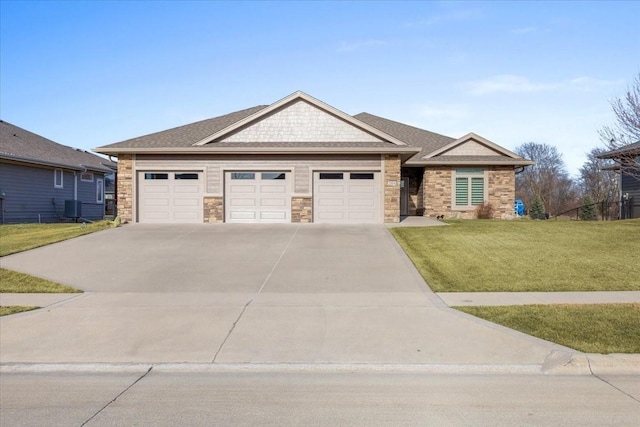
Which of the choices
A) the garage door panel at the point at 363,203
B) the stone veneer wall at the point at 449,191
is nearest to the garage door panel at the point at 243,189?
the garage door panel at the point at 363,203

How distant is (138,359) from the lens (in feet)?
21.4

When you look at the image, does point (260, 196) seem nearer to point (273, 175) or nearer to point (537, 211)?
point (273, 175)

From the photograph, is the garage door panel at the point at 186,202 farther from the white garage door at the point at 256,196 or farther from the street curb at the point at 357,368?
the street curb at the point at 357,368

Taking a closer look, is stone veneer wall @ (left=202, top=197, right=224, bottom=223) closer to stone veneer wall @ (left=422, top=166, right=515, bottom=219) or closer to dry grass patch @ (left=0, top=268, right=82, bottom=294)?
dry grass patch @ (left=0, top=268, right=82, bottom=294)

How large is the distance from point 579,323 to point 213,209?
1617cm

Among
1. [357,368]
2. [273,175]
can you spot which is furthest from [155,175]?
[357,368]

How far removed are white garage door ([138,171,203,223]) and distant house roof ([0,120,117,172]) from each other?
31.8ft

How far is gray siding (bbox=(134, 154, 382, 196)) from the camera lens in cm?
2119

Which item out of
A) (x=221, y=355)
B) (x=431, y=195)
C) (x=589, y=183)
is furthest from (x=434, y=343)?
(x=589, y=183)

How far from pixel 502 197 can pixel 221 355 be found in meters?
22.6

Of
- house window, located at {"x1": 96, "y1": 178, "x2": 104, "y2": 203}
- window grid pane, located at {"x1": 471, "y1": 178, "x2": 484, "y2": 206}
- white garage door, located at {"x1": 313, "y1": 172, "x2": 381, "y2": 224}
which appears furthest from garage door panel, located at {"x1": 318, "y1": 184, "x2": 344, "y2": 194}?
house window, located at {"x1": 96, "y1": 178, "x2": 104, "y2": 203}

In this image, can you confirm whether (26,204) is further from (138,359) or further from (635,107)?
(635,107)

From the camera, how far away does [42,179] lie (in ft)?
98.1

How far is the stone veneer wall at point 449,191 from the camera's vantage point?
2633 cm
